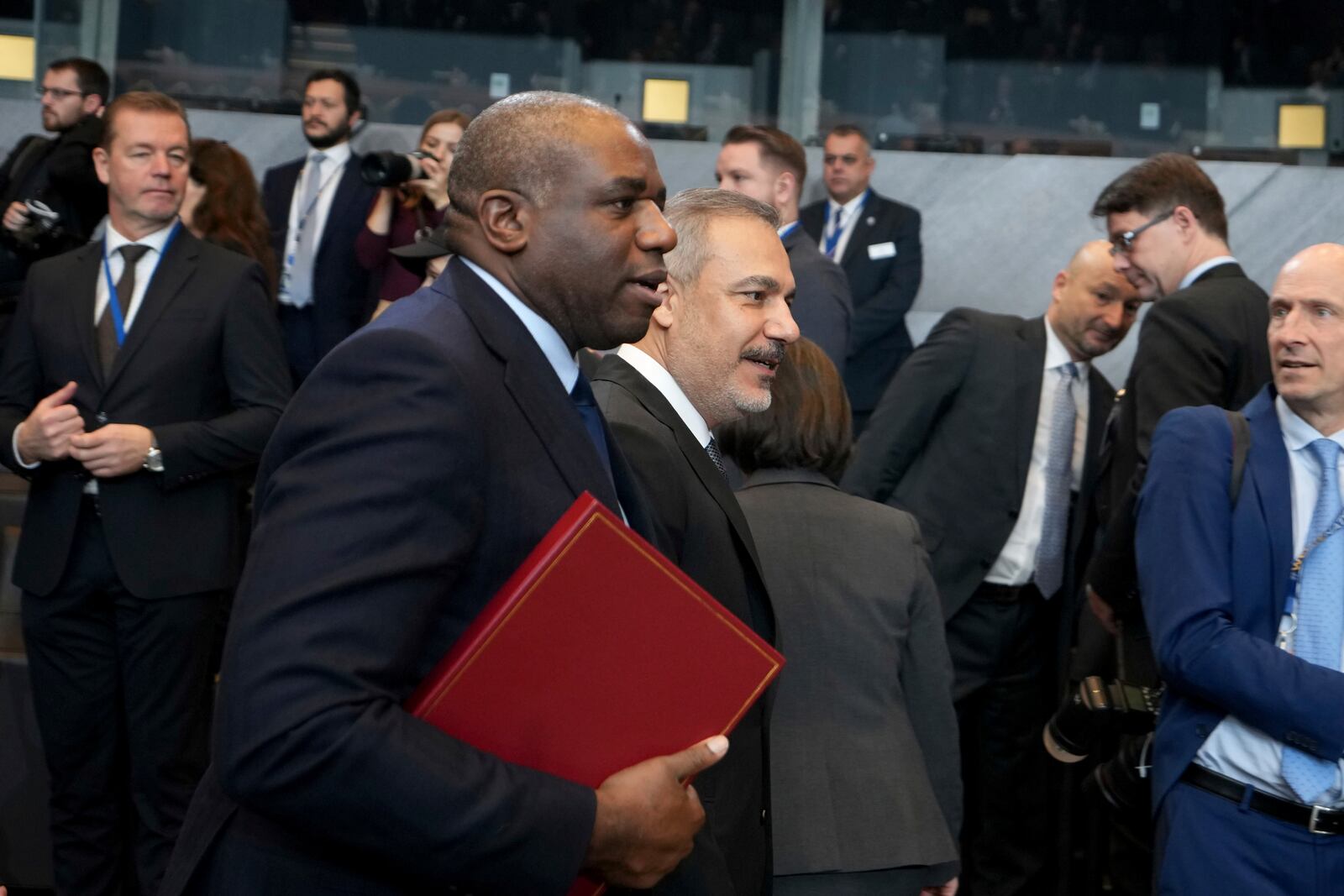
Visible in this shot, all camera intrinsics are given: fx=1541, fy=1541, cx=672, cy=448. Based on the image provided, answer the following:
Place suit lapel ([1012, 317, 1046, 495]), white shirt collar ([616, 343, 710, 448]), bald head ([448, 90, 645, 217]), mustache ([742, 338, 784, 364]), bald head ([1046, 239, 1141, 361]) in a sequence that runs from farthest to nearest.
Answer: bald head ([1046, 239, 1141, 361]), suit lapel ([1012, 317, 1046, 495]), mustache ([742, 338, 784, 364]), white shirt collar ([616, 343, 710, 448]), bald head ([448, 90, 645, 217])

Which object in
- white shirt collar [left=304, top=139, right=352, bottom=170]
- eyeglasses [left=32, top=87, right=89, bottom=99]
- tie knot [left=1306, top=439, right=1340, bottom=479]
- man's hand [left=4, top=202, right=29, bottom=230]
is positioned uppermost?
eyeglasses [left=32, top=87, right=89, bottom=99]

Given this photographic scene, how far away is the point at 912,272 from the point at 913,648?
4280 millimetres

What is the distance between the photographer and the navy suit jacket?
2471mm

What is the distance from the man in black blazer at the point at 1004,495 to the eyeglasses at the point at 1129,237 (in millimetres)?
303

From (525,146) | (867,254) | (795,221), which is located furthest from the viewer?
(867,254)

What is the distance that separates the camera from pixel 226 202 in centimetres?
495

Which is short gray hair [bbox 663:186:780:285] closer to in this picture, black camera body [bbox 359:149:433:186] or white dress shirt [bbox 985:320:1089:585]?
white dress shirt [bbox 985:320:1089:585]

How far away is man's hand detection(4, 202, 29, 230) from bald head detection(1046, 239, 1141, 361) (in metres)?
3.30

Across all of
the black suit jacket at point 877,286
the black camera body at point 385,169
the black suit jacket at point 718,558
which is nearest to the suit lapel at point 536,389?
the black suit jacket at point 718,558

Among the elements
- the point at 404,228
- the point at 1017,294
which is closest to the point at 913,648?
the point at 404,228

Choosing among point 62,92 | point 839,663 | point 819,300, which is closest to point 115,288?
point 819,300

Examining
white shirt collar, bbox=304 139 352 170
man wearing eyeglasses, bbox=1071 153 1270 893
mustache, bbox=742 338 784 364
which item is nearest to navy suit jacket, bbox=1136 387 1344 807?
man wearing eyeglasses, bbox=1071 153 1270 893

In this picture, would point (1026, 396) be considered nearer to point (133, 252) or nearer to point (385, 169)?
point (385, 169)

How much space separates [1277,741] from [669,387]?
3.82ft
